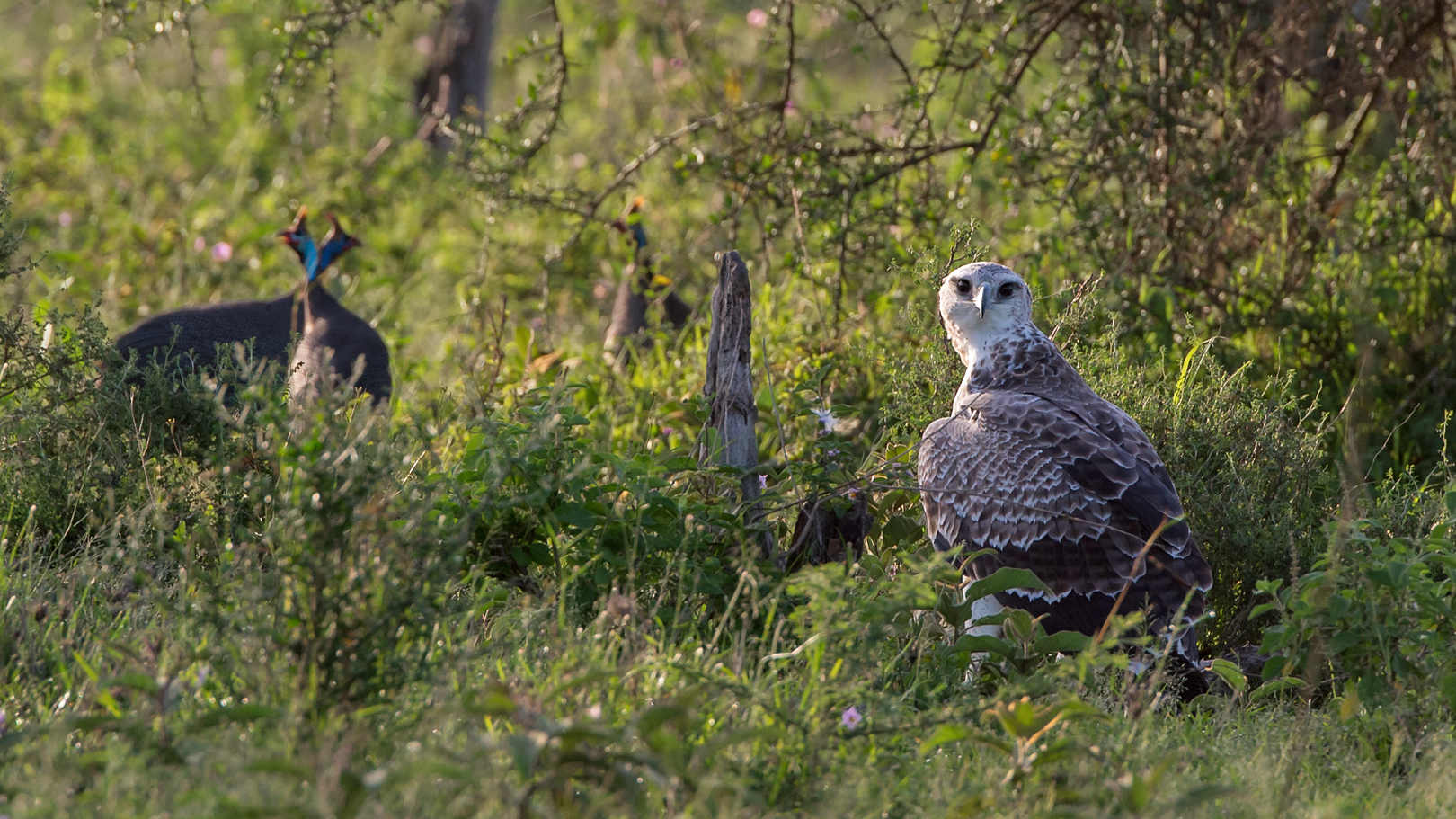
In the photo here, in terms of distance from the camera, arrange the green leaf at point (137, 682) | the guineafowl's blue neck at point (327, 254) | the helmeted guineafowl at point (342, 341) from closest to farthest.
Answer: the green leaf at point (137, 682) < the helmeted guineafowl at point (342, 341) < the guineafowl's blue neck at point (327, 254)

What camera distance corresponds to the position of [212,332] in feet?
16.4

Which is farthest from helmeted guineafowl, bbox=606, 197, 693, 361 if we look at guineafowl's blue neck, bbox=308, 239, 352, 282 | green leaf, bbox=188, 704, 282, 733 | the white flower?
green leaf, bbox=188, 704, 282, 733

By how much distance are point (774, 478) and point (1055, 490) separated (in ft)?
3.68

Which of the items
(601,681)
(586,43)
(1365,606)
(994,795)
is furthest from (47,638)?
(586,43)

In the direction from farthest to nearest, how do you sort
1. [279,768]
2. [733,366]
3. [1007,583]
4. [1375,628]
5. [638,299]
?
1. [638,299]
2. [733,366]
3. [1007,583]
4. [1375,628]
5. [279,768]

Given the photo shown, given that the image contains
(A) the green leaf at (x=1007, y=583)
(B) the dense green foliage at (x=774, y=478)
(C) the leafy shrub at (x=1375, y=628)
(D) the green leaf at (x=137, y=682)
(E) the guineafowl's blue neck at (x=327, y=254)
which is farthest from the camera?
(E) the guineafowl's blue neck at (x=327, y=254)

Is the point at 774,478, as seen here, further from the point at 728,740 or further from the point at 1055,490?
the point at 728,740

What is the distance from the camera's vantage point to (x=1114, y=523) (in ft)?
11.8

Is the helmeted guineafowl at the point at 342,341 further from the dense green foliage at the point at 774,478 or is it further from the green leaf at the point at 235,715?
the green leaf at the point at 235,715

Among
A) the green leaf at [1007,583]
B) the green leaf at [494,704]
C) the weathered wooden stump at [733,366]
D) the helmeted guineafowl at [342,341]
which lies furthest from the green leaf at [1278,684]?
the helmeted guineafowl at [342,341]

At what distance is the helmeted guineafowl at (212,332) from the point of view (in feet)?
15.5

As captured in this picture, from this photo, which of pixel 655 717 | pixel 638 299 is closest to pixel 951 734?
pixel 655 717

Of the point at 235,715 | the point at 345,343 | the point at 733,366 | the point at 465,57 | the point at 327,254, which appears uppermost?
the point at 465,57

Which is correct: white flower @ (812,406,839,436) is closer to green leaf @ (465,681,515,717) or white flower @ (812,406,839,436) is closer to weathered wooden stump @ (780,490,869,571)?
weathered wooden stump @ (780,490,869,571)
